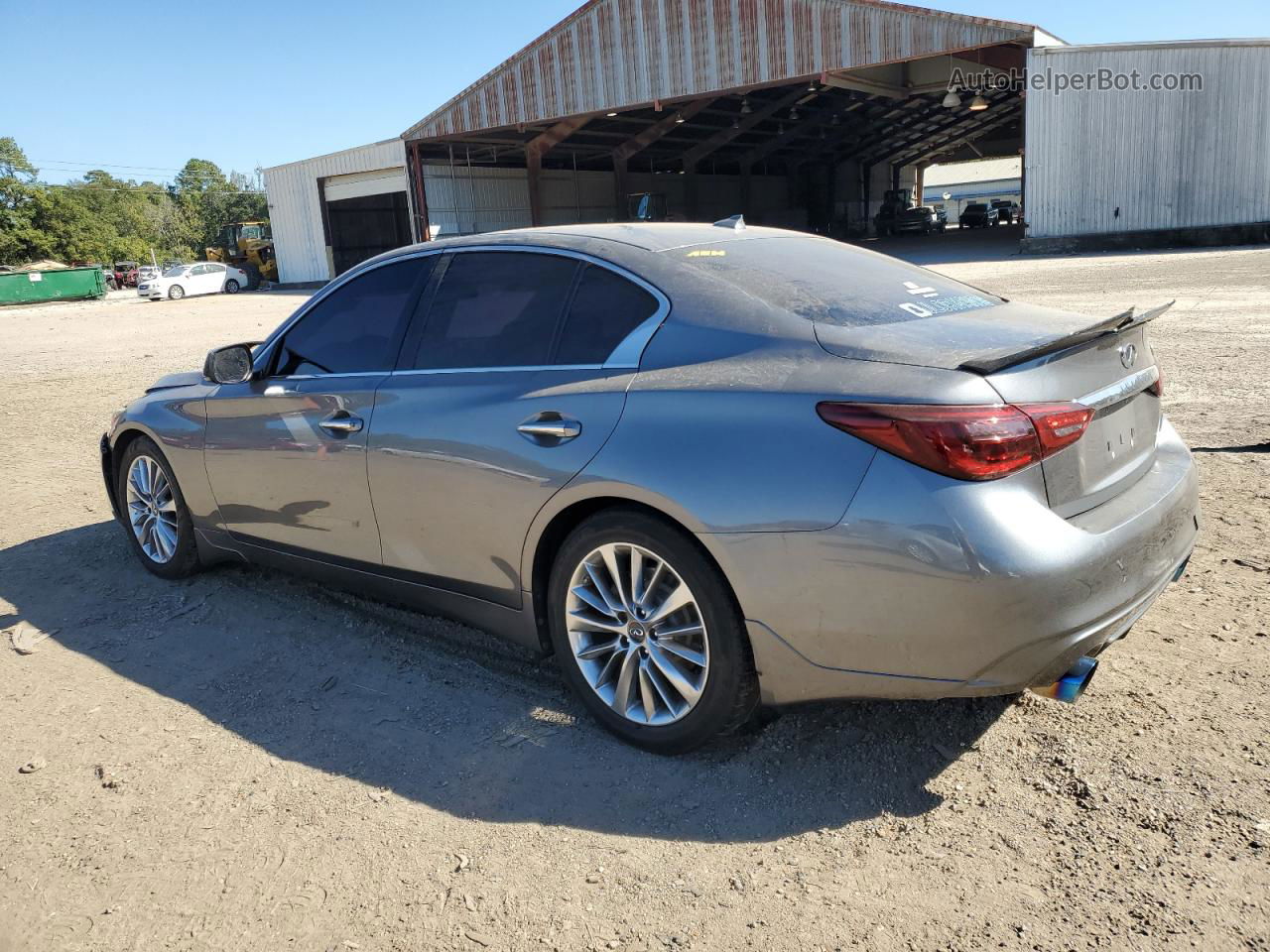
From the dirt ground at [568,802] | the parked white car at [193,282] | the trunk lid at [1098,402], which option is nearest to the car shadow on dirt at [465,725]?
the dirt ground at [568,802]

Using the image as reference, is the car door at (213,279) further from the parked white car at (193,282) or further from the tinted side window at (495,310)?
the tinted side window at (495,310)

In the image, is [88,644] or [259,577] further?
[259,577]

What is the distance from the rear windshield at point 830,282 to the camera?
3.12 m

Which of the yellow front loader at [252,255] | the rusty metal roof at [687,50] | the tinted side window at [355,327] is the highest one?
the rusty metal roof at [687,50]

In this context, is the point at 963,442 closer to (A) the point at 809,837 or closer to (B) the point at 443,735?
(A) the point at 809,837

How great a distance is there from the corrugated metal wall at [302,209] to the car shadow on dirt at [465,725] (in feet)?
115

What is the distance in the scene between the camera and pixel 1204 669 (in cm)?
341

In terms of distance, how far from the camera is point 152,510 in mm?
5098

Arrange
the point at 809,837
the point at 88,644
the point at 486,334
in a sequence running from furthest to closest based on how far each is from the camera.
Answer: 1. the point at 88,644
2. the point at 486,334
3. the point at 809,837

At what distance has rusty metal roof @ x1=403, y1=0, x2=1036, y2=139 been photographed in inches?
992

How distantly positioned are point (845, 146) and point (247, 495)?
55.1 m

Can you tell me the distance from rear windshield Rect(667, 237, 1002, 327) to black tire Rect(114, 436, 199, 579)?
3025 mm

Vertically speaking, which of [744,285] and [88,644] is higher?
[744,285]

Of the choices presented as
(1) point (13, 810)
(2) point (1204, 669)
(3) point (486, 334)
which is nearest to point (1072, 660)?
(2) point (1204, 669)
